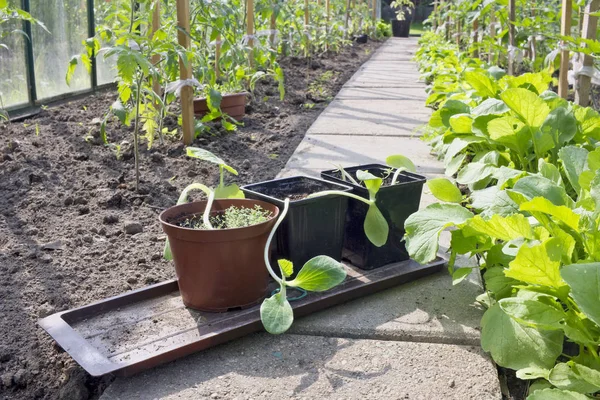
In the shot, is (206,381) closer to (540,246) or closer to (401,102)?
(540,246)

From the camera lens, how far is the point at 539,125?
80.0 inches

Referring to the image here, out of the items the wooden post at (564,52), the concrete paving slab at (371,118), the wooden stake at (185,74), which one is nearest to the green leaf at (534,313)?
the wooden post at (564,52)

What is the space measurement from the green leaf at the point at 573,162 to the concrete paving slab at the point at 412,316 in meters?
0.47

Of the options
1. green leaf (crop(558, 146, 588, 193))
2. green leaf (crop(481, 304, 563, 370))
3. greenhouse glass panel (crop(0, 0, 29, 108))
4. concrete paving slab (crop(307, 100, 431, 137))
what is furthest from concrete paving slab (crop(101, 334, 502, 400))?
greenhouse glass panel (crop(0, 0, 29, 108))

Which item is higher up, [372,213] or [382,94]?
[372,213]

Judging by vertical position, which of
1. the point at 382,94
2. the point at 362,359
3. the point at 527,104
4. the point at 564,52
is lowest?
the point at 362,359

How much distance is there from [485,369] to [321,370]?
404 millimetres

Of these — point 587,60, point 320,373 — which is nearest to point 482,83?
point 587,60

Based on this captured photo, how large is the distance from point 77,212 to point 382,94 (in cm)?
437

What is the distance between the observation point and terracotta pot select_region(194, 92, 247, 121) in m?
4.35

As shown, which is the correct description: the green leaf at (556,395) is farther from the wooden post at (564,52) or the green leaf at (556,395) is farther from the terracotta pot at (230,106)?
the terracotta pot at (230,106)

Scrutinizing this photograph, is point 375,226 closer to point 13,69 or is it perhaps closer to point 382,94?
point 13,69

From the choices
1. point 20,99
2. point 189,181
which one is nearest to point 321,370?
point 189,181

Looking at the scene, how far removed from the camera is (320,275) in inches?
64.7
